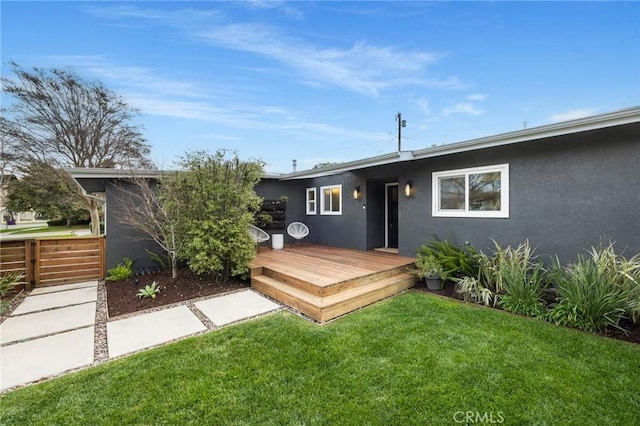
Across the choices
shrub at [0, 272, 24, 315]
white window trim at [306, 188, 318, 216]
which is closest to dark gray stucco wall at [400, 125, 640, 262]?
white window trim at [306, 188, 318, 216]

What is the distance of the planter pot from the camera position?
17.8ft

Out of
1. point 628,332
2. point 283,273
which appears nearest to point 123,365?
point 283,273

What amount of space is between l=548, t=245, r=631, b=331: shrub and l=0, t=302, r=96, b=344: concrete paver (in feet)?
22.3

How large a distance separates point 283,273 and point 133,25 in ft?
24.6

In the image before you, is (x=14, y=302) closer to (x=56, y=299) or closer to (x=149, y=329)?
(x=56, y=299)

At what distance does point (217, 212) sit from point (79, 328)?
9.23 ft

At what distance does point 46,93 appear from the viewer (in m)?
13.2

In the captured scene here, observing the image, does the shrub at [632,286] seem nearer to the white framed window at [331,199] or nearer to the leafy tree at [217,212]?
the leafy tree at [217,212]

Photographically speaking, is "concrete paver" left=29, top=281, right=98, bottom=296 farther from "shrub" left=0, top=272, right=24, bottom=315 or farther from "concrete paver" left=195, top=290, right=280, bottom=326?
"concrete paver" left=195, top=290, right=280, bottom=326

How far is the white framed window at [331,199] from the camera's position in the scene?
9.37 metres

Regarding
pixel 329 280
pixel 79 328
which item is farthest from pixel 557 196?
pixel 79 328

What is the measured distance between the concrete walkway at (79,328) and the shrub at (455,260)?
3.28m

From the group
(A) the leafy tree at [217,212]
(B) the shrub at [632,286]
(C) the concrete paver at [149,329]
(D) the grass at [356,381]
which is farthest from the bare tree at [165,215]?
(B) the shrub at [632,286]

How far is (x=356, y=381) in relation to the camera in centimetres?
259
